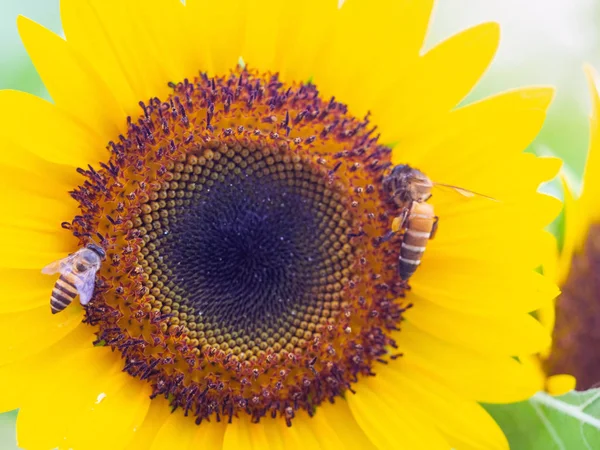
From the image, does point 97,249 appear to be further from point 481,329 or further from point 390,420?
point 481,329

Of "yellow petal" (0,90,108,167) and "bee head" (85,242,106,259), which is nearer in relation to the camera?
"yellow petal" (0,90,108,167)

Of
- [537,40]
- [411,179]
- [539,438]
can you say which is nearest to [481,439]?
[539,438]

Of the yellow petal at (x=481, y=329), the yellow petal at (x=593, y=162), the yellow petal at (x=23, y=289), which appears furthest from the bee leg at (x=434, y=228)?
the yellow petal at (x=23, y=289)

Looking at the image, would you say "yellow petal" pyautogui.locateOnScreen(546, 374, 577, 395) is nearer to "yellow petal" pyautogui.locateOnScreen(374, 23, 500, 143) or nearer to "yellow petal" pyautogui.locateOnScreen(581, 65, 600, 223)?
"yellow petal" pyautogui.locateOnScreen(581, 65, 600, 223)

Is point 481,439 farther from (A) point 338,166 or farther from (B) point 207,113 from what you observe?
(B) point 207,113

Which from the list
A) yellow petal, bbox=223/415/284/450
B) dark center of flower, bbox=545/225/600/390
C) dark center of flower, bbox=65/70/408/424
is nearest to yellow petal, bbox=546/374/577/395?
dark center of flower, bbox=545/225/600/390

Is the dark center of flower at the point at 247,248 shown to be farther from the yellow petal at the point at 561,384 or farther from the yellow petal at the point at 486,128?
the yellow petal at the point at 561,384

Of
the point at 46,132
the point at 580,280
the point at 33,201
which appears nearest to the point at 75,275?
the point at 33,201
